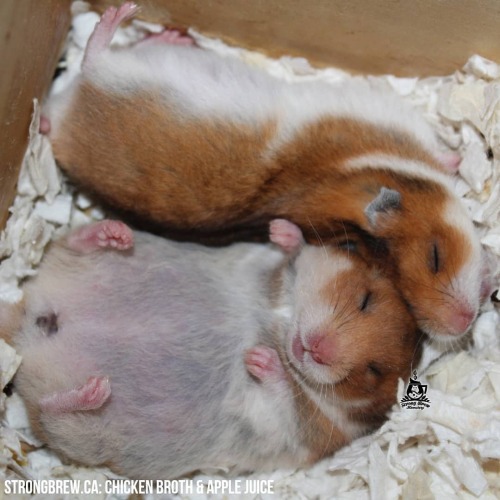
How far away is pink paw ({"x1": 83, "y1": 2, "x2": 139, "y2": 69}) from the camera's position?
327cm

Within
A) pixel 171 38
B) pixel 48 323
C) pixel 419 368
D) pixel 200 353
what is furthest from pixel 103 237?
pixel 419 368

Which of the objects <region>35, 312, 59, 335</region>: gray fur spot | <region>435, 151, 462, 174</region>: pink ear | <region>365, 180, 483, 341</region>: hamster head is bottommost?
<region>35, 312, 59, 335</region>: gray fur spot

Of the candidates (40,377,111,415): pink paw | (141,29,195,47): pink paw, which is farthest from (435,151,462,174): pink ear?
(40,377,111,415): pink paw

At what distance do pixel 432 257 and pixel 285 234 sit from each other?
2.04ft

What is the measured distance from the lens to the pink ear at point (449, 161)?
338cm

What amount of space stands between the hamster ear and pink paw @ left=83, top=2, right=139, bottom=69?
1342mm

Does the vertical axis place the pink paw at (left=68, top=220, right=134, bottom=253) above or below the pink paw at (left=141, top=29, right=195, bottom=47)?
below

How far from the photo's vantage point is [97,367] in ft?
9.88

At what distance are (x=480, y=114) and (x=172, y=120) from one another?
4.45ft

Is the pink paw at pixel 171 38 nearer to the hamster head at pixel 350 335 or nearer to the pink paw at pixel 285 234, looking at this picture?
the pink paw at pixel 285 234

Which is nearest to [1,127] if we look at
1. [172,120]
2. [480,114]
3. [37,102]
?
[37,102]

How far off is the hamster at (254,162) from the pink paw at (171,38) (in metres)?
0.16

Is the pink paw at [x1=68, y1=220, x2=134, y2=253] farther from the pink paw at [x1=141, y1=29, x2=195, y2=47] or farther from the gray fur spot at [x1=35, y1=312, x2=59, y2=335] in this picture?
the pink paw at [x1=141, y1=29, x2=195, y2=47]

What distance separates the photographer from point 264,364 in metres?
3.07
